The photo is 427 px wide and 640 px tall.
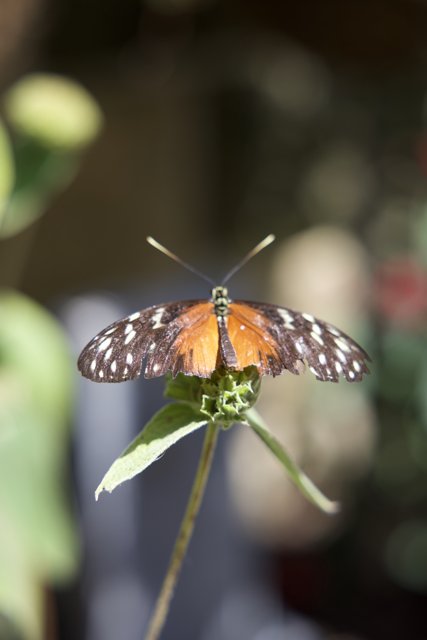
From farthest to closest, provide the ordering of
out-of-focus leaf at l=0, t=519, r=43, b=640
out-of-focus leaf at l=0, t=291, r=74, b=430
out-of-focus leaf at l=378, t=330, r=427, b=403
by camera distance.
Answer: out-of-focus leaf at l=378, t=330, r=427, b=403, out-of-focus leaf at l=0, t=291, r=74, b=430, out-of-focus leaf at l=0, t=519, r=43, b=640

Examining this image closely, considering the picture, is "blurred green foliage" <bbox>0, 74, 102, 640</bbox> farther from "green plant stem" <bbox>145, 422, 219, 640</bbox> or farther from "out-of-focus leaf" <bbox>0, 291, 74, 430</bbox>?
"green plant stem" <bbox>145, 422, 219, 640</bbox>

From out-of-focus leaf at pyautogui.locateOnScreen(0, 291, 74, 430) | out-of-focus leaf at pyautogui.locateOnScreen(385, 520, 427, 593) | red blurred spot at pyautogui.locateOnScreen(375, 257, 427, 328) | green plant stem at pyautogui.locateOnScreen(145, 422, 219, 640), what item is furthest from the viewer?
out-of-focus leaf at pyautogui.locateOnScreen(385, 520, 427, 593)

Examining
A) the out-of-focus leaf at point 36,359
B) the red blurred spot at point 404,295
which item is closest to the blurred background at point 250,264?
the red blurred spot at point 404,295

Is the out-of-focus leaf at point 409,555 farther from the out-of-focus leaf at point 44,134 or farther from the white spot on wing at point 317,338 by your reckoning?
the white spot on wing at point 317,338

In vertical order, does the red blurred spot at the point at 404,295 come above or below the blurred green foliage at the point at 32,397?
above

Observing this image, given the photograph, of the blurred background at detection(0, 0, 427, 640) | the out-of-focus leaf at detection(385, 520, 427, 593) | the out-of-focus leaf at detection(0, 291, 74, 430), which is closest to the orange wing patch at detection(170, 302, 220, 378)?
the out-of-focus leaf at detection(0, 291, 74, 430)

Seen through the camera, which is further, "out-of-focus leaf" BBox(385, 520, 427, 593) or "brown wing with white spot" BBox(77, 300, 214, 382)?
"out-of-focus leaf" BBox(385, 520, 427, 593)

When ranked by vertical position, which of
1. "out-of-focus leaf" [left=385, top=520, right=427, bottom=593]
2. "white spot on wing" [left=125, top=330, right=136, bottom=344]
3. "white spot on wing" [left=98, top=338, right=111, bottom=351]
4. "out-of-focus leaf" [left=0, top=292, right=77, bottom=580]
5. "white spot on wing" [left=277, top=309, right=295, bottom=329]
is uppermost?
"white spot on wing" [left=277, top=309, right=295, bottom=329]

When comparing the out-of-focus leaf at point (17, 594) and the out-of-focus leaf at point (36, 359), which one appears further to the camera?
the out-of-focus leaf at point (36, 359)
